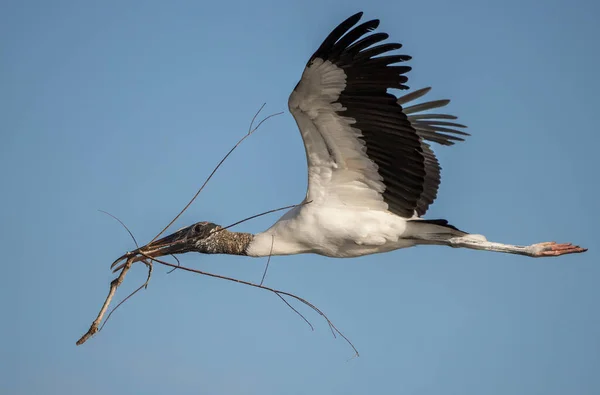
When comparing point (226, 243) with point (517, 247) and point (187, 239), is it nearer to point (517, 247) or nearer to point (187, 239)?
point (187, 239)

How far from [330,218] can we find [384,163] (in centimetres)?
87

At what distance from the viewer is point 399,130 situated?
9242 mm

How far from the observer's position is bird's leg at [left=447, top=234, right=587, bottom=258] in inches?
402

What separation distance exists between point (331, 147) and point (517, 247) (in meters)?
2.58

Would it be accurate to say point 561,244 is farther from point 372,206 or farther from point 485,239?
point 372,206

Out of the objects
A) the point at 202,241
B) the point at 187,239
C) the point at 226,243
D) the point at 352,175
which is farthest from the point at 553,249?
the point at 187,239

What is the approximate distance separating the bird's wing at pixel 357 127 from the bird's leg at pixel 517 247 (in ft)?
2.44

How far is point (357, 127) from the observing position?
30.5 ft

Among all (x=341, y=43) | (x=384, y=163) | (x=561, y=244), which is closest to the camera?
(x=341, y=43)

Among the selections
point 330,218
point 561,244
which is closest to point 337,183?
point 330,218

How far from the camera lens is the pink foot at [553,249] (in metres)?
10.4

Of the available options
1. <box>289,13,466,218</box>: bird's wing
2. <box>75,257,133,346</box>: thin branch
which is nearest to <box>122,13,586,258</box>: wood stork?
<box>289,13,466,218</box>: bird's wing

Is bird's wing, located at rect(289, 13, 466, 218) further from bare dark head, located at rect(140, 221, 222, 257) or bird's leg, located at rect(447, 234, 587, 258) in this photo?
bare dark head, located at rect(140, 221, 222, 257)

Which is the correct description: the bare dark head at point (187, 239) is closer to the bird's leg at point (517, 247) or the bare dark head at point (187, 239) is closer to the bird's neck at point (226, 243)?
the bird's neck at point (226, 243)
